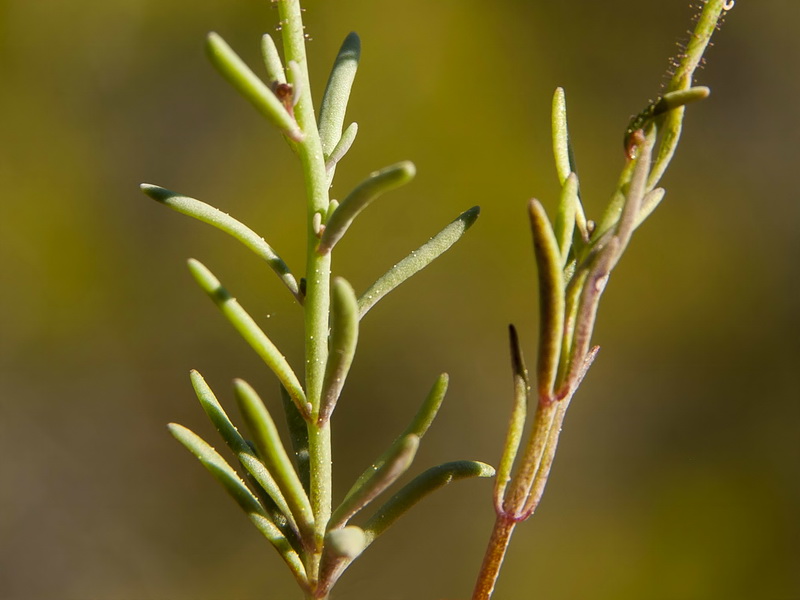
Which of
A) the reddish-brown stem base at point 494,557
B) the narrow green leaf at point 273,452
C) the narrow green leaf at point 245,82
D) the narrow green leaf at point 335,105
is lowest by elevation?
the reddish-brown stem base at point 494,557

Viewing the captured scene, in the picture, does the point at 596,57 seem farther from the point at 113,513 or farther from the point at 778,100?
the point at 113,513

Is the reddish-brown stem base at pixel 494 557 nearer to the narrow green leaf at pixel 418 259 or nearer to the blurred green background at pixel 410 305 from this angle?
the narrow green leaf at pixel 418 259

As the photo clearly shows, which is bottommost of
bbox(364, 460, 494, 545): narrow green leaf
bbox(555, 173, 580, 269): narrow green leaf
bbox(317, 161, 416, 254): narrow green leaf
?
bbox(364, 460, 494, 545): narrow green leaf

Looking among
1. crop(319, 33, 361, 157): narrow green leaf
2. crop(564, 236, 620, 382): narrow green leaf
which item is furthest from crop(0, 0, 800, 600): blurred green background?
crop(564, 236, 620, 382): narrow green leaf

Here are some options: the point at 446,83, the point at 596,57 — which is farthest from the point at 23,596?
the point at 596,57

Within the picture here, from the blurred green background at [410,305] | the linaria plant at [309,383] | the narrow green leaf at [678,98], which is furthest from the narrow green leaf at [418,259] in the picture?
the blurred green background at [410,305]

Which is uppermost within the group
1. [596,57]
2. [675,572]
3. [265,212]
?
[596,57]

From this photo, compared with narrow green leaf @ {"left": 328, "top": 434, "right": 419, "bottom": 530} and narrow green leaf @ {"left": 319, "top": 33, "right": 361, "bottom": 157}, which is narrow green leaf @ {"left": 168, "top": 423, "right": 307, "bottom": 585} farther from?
narrow green leaf @ {"left": 319, "top": 33, "right": 361, "bottom": 157}
